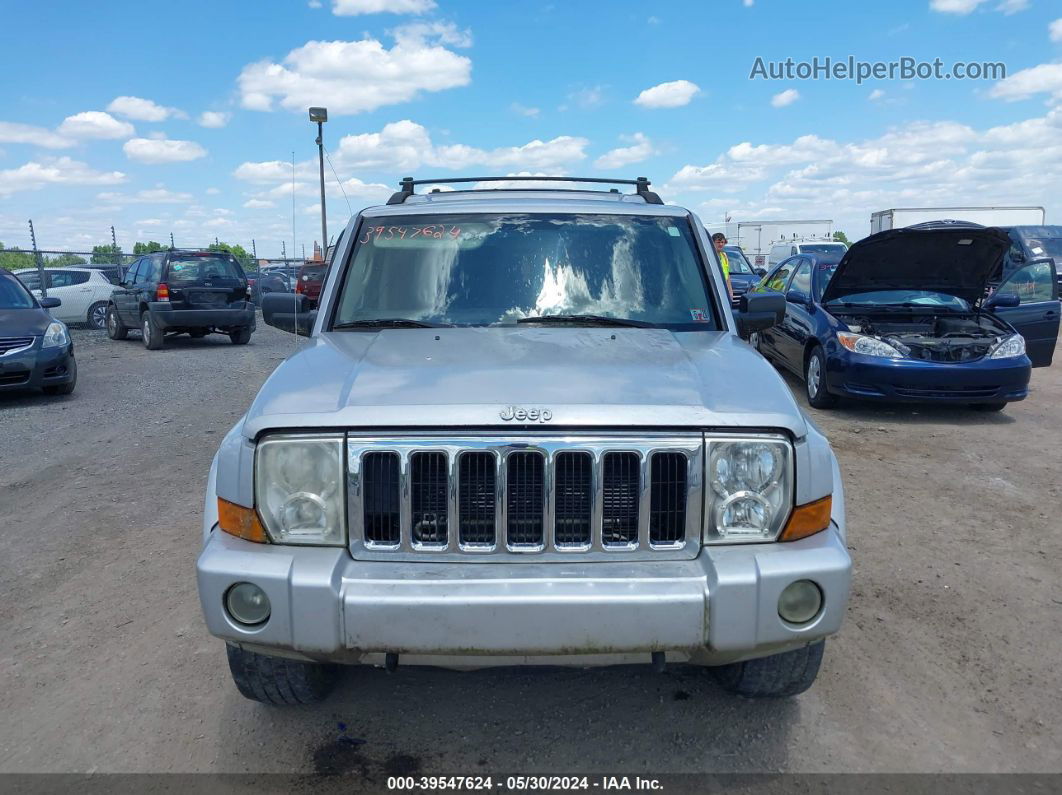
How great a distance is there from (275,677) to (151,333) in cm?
1448

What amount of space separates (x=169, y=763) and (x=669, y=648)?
1.73 m

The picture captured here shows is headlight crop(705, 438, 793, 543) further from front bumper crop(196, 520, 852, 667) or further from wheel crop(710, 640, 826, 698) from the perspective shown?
wheel crop(710, 640, 826, 698)

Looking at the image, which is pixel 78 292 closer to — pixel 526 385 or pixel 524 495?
pixel 526 385

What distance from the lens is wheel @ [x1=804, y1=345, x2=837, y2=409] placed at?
350 inches

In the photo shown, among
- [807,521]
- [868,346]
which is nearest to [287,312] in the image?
[807,521]

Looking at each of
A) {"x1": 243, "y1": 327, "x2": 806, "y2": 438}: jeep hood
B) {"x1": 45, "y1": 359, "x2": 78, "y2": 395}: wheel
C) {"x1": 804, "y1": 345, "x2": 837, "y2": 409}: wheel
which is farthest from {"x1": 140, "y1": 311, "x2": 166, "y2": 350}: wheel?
{"x1": 243, "y1": 327, "x2": 806, "y2": 438}: jeep hood

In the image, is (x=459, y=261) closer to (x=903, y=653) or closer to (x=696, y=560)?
(x=696, y=560)

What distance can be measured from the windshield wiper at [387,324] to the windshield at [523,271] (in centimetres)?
2

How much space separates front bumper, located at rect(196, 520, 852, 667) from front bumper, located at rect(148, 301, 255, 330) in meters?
14.5

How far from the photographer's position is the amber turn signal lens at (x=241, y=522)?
103 inches

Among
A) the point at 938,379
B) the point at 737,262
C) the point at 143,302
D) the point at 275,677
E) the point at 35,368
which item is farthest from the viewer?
the point at 737,262

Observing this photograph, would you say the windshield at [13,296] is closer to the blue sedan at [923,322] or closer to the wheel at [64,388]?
the wheel at [64,388]

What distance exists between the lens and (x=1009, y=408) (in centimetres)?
925

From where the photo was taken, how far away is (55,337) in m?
9.86
